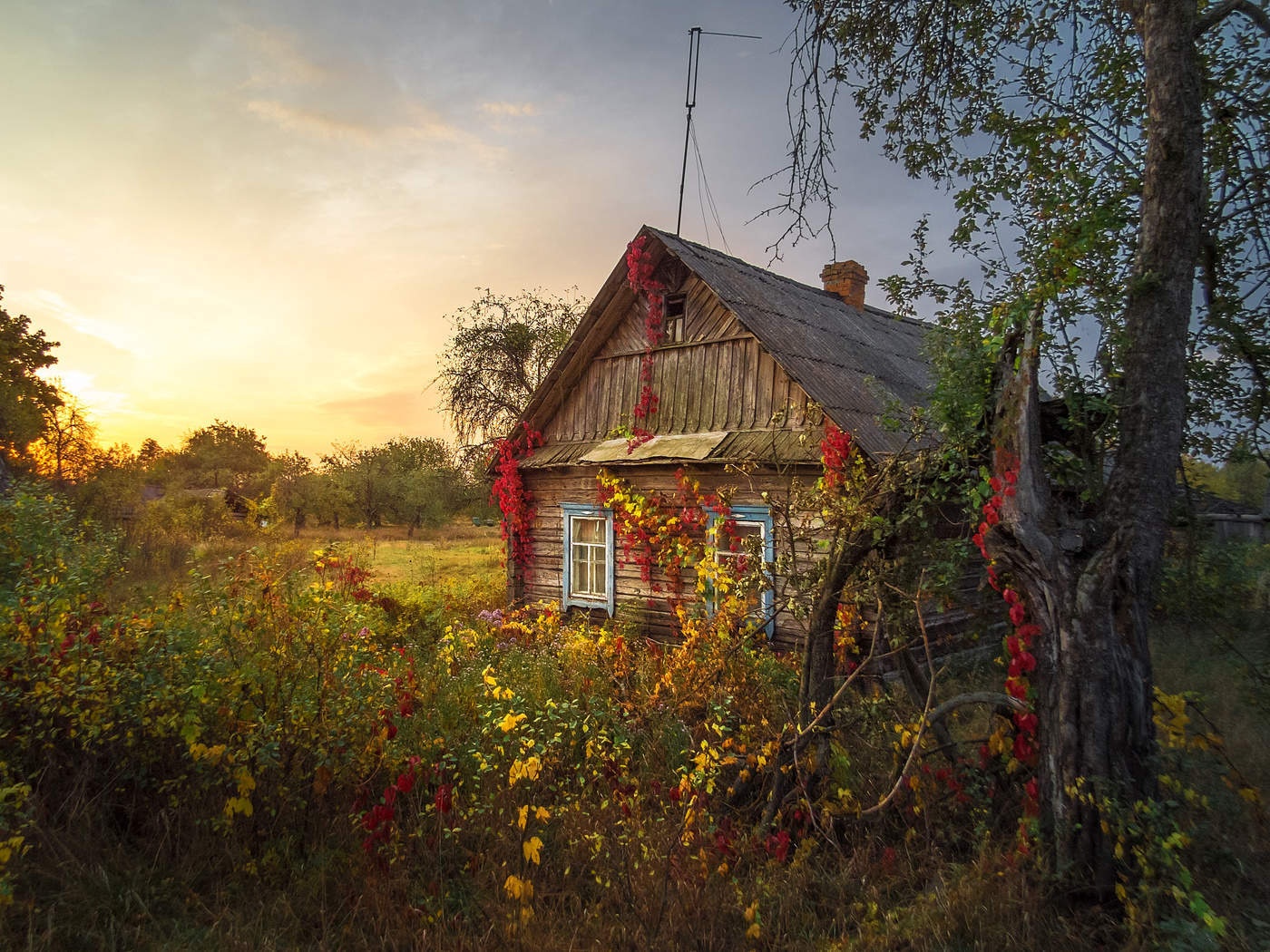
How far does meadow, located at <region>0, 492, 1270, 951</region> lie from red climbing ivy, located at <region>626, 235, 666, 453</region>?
5.60m

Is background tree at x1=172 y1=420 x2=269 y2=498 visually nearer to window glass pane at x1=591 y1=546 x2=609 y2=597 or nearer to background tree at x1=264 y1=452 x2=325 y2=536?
background tree at x1=264 y1=452 x2=325 y2=536

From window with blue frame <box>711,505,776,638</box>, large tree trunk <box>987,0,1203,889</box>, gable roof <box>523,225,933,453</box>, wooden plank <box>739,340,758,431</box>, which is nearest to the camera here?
large tree trunk <box>987,0,1203,889</box>

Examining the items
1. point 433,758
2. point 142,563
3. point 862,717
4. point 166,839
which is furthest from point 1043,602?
point 142,563

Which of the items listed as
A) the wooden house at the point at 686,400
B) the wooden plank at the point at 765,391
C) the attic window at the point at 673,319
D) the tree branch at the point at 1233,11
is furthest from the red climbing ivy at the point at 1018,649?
the attic window at the point at 673,319

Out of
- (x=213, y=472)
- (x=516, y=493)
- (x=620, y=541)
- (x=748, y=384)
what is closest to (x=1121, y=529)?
(x=748, y=384)

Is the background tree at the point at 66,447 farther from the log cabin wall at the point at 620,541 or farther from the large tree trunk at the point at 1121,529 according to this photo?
the large tree trunk at the point at 1121,529

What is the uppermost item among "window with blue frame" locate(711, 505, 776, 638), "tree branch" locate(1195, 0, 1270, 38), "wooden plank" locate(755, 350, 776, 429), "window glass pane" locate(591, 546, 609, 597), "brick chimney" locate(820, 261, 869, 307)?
"brick chimney" locate(820, 261, 869, 307)

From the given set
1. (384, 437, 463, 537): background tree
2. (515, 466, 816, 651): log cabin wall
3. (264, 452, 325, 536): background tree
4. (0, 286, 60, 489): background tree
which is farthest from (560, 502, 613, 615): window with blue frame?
(264, 452, 325, 536): background tree

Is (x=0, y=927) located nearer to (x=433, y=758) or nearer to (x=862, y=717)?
(x=433, y=758)

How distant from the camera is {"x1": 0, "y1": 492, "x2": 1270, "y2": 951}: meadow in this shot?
2998mm

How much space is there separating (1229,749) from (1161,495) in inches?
131

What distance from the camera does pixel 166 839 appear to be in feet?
11.7

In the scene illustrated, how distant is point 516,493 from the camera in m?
11.4

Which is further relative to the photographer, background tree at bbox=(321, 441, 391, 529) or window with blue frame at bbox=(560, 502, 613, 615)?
background tree at bbox=(321, 441, 391, 529)
